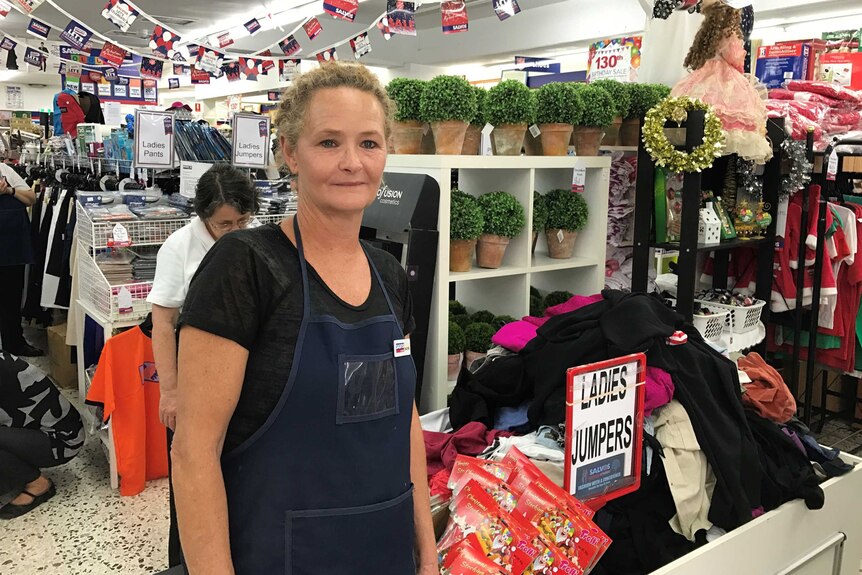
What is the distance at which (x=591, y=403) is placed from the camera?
2014 millimetres

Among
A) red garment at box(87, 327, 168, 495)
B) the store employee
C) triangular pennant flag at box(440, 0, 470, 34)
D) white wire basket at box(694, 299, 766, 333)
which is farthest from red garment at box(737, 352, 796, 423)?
the store employee

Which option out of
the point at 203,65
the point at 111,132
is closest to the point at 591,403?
the point at 111,132

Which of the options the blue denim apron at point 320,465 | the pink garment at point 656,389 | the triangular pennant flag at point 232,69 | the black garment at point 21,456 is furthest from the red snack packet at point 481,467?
the triangular pennant flag at point 232,69

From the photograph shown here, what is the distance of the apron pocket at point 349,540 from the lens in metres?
1.26

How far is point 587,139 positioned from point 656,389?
1376mm

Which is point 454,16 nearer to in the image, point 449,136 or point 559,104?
point 559,104

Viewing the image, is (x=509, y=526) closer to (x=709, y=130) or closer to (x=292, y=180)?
(x=292, y=180)

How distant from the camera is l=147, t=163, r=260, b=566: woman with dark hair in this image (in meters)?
2.47

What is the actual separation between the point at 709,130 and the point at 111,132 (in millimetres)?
5122

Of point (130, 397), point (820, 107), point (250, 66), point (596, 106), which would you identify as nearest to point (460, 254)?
point (596, 106)

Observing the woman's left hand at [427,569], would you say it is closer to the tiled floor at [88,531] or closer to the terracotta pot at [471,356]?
the terracotta pot at [471,356]

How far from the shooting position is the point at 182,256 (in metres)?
2.54

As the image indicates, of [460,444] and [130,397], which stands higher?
[460,444]

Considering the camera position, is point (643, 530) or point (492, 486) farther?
point (643, 530)
